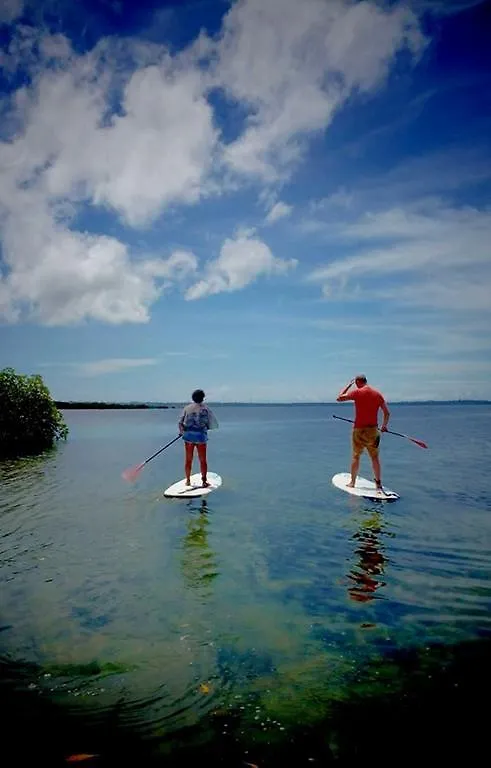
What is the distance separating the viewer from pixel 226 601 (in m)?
7.87

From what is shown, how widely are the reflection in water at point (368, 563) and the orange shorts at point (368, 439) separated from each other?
2813mm

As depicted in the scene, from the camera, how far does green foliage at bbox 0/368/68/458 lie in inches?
1353

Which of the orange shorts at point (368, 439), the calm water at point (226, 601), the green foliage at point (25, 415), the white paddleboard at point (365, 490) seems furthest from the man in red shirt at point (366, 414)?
the green foliage at point (25, 415)

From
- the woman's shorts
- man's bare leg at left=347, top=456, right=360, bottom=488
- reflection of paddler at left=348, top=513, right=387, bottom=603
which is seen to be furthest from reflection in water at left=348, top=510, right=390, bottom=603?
the woman's shorts

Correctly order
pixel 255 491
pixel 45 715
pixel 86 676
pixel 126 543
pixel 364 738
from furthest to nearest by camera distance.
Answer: pixel 255 491
pixel 126 543
pixel 86 676
pixel 45 715
pixel 364 738

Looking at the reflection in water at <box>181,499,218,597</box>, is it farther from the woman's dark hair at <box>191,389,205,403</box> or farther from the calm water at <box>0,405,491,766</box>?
the woman's dark hair at <box>191,389,205,403</box>

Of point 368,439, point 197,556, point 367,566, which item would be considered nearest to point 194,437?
point 368,439

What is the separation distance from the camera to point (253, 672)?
18.8 ft

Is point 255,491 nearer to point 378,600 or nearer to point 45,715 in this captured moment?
point 378,600

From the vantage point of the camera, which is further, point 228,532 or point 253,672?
point 228,532

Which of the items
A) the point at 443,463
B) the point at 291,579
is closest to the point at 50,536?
the point at 291,579

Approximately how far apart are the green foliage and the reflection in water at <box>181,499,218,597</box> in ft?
78.6

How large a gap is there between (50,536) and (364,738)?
9.55 m

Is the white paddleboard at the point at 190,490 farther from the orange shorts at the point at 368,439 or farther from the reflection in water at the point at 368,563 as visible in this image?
the reflection in water at the point at 368,563
